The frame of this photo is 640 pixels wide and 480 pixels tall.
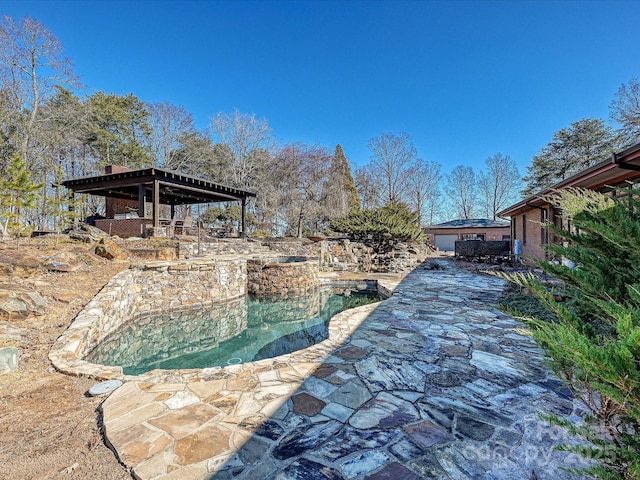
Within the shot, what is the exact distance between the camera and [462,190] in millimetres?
27625

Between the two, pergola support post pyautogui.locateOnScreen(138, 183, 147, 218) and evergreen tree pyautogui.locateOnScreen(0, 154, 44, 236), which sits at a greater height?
pergola support post pyautogui.locateOnScreen(138, 183, 147, 218)

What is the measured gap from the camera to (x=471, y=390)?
2350mm

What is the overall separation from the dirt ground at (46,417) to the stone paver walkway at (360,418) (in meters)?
A: 0.12

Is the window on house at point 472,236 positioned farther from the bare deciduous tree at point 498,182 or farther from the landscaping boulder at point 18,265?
the landscaping boulder at point 18,265

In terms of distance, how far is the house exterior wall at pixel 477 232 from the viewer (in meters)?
20.3

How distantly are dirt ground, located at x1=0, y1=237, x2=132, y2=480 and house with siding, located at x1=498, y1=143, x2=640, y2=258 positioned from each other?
3.08 meters

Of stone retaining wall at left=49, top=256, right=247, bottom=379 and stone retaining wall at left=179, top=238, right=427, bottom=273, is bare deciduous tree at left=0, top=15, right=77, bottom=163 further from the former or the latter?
stone retaining wall at left=49, top=256, right=247, bottom=379

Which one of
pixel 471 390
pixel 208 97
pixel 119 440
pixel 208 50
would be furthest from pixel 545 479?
pixel 208 97

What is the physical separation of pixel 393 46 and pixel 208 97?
1380 cm

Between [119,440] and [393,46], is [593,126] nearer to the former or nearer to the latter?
→ [393,46]

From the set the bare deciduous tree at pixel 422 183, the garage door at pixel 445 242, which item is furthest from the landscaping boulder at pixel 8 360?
the garage door at pixel 445 242

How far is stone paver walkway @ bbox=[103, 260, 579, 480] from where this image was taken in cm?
156

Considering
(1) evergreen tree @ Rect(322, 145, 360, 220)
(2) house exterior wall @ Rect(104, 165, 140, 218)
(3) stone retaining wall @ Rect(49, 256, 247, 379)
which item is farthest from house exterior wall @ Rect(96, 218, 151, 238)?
(1) evergreen tree @ Rect(322, 145, 360, 220)

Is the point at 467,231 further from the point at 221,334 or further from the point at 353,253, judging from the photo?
the point at 221,334
